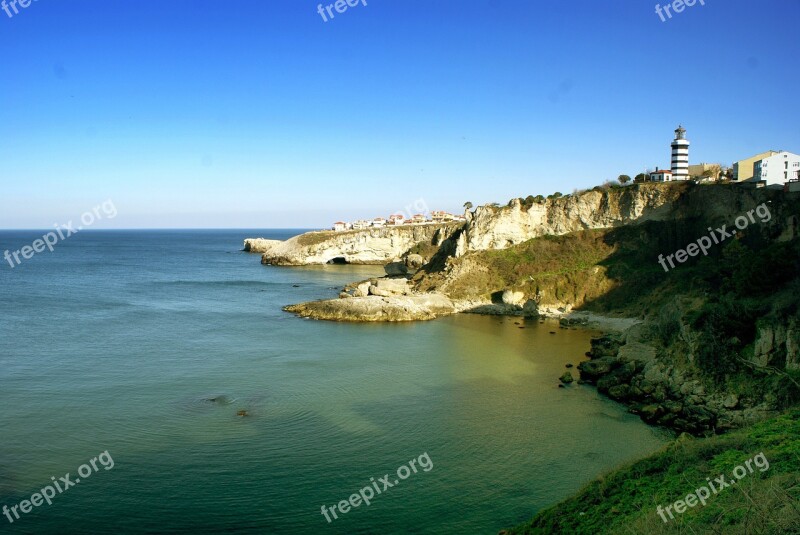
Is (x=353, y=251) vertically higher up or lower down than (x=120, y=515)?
higher up

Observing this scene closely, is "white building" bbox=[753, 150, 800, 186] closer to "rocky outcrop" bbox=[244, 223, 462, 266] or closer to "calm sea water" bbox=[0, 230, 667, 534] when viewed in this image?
"calm sea water" bbox=[0, 230, 667, 534]

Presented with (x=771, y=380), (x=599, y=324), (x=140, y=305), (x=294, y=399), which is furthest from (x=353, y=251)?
(x=771, y=380)

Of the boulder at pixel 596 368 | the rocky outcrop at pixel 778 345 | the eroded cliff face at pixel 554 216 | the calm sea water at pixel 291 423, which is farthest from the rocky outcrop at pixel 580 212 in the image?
the rocky outcrop at pixel 778 345

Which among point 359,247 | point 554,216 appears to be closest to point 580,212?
point 554,216

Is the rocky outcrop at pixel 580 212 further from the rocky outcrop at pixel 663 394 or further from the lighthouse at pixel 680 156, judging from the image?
the rocky outcrop at pixel 663 394

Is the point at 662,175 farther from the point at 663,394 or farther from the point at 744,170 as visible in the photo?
the point at 663,394

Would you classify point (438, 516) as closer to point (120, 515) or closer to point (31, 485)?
point (120, 515)
